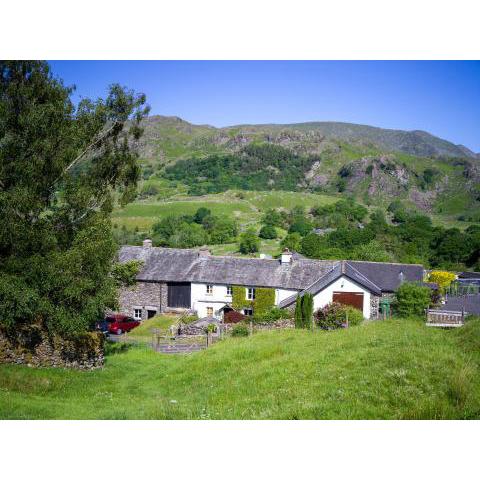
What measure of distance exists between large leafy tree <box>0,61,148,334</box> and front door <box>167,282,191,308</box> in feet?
54.8

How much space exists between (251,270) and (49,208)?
62.4 feet

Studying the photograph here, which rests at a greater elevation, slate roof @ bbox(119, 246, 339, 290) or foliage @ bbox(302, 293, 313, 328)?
slate roof @ bbox(119, 246, 339, 290)

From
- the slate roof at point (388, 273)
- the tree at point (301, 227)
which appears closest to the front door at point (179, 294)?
the slate roof at point (388, 273)

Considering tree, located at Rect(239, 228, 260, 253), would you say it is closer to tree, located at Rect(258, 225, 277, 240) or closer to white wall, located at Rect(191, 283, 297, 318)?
tree, located at Rect(258, 225, 277, 240)

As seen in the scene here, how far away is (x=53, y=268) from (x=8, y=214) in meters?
1.64

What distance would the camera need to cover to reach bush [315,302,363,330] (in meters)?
22.4

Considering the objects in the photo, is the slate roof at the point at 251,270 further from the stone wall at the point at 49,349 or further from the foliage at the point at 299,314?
the stone wall at the point at 49,349

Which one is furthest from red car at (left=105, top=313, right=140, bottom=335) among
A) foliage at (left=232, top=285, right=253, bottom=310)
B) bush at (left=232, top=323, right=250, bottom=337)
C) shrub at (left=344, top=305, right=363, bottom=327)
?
shrub at (left=344, top=305, right=363, bottom=327)

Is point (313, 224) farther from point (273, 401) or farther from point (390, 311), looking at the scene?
point (273, 401)

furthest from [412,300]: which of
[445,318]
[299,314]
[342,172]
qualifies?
[342,172]

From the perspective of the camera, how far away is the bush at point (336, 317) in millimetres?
22391

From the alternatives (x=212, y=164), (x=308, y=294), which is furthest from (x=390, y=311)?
(x=212, y=164)

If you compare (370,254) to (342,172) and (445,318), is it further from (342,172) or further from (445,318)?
(342,172)

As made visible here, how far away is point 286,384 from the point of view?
32.7 ft
